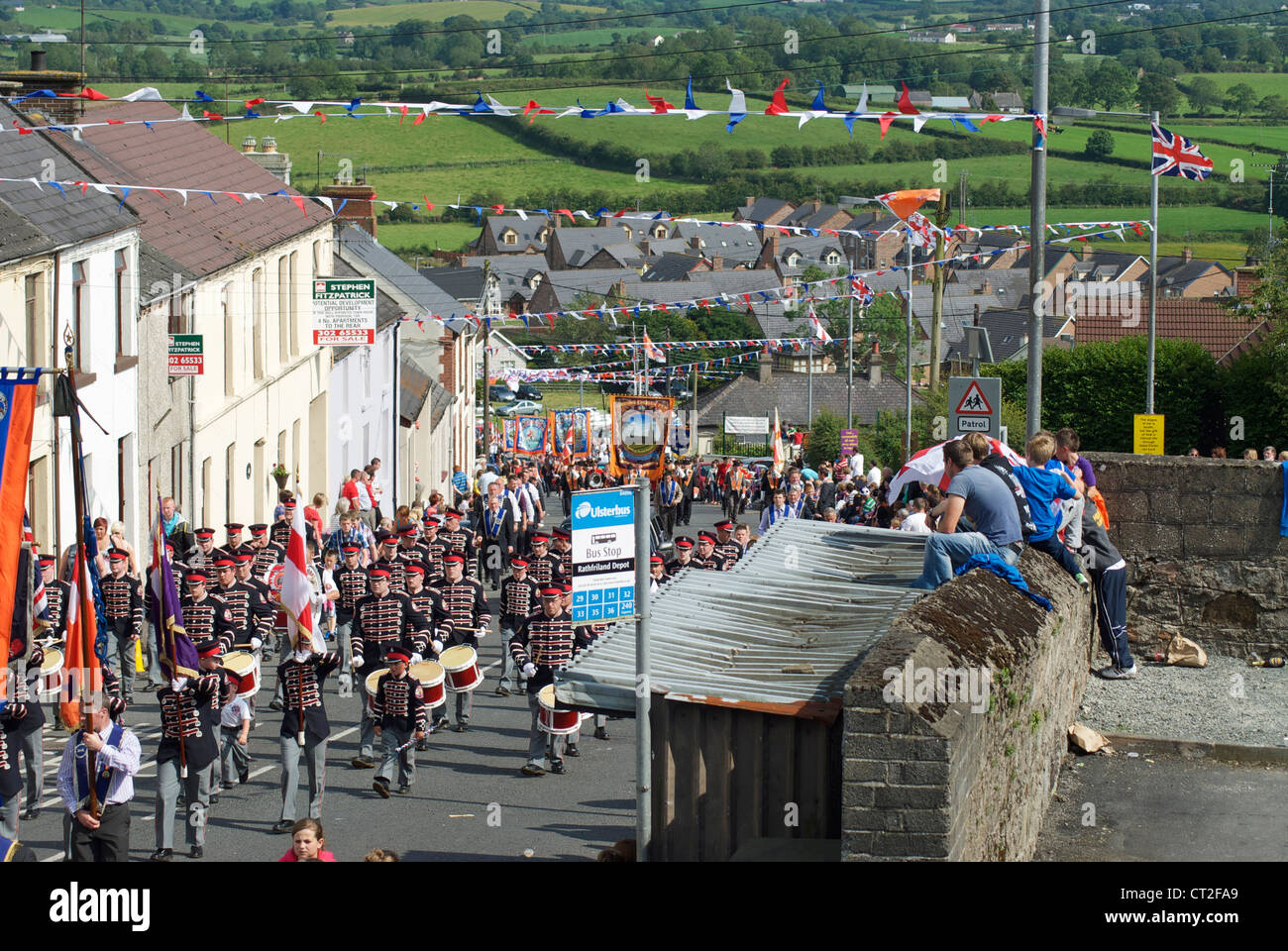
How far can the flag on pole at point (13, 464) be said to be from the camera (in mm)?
9764

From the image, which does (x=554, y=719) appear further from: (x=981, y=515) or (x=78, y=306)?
(x=78, y=306)

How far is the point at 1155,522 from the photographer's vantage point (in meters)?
13.1

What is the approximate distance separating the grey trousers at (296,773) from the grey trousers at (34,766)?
1941 millimetres

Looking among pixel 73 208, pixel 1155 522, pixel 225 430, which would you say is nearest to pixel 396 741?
pixel 1155 522

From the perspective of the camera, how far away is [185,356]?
2498 centimetres

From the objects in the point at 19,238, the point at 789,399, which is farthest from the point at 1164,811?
the point at 789,399

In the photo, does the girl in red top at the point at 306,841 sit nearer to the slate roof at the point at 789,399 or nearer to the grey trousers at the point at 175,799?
the grey trousers at the point at 175,799

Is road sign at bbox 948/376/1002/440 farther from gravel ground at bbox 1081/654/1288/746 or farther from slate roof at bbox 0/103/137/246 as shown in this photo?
slate roof at bbox 0/103/137/246

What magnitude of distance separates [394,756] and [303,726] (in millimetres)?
1166

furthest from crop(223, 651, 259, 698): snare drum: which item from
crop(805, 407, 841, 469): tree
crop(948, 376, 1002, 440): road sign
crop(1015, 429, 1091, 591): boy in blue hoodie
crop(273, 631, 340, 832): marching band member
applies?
crop(805, 407, 841, 469): tree

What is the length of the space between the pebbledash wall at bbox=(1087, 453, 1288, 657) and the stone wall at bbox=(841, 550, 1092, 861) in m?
3.38

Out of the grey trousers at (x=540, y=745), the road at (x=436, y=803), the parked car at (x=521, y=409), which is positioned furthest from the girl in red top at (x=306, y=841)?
the parked car at (x=521, y=409)

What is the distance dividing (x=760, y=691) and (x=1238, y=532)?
262 inches

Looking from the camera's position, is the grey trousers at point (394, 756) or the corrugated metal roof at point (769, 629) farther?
the grey trousers at point (394, 756)
